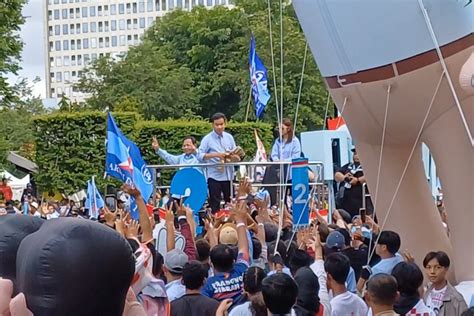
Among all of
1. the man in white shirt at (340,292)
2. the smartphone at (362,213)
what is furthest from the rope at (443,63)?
the smartphone at (362,213)

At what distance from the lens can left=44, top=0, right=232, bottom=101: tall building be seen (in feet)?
373

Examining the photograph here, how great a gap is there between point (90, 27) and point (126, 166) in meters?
110

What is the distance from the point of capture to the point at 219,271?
5.09 metres

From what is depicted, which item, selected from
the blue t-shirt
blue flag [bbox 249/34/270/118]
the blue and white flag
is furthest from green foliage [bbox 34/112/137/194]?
the blue t-shirt

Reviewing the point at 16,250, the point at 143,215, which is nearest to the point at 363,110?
the point at 143,215

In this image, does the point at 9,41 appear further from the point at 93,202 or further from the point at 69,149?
the point at 93,202

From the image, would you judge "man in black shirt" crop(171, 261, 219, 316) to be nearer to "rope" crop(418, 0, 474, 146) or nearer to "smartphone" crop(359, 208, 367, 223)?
"rope" crop(418, 0, 474, 146)

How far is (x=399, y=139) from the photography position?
5750 mm

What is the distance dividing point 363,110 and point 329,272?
129 cm

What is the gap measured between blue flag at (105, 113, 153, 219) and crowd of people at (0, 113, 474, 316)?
1167 millimetres

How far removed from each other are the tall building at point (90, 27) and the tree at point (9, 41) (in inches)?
3521

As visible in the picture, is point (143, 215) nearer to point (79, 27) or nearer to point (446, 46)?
point (446, 46)

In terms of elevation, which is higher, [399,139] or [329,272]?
[399,139]

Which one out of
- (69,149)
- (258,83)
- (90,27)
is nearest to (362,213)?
(258,83)
